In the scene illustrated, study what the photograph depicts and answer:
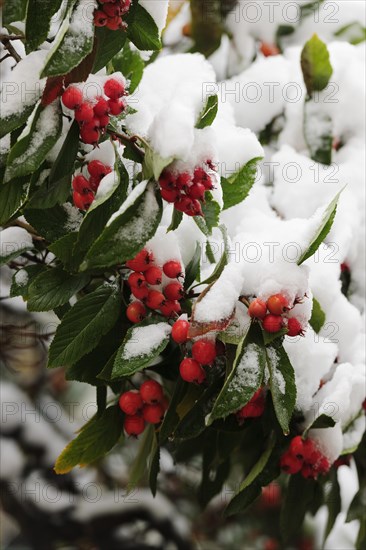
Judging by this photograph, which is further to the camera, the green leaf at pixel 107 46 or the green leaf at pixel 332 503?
the green leaf at pixel 332 503

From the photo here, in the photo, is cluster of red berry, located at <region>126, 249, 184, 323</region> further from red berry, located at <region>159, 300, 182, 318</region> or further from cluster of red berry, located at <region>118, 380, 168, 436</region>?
cluster of red berry, located at <region>118, 380, 168, 436</region>

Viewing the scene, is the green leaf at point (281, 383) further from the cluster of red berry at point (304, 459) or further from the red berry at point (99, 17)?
the red berry at point (99, 17)

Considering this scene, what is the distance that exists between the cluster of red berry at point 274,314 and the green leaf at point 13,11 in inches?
19.2

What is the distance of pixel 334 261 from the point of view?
4.22 feet

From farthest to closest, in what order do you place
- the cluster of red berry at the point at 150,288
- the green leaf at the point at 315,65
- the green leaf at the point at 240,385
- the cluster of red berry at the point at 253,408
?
the green leaf at the point at 315,65 < the cluster of red berry at the point at 253,408 < the cluster of red berry at the point at 150,288 < the green leaf at the point at 240,385

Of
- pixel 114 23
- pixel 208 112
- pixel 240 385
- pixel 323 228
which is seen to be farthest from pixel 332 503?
pixel 114 23

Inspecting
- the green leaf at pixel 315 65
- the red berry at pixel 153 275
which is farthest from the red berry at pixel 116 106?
the green leaf at pixel 315 65

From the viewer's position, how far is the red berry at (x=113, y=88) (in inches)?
37.0

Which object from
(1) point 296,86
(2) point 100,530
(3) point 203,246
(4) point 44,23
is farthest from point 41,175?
(2) point 100,530

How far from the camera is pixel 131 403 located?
3.92 ft

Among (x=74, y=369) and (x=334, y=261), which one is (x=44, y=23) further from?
(x=334, y=261)

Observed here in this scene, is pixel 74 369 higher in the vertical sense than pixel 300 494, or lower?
higher

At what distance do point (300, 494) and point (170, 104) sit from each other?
0.79 m

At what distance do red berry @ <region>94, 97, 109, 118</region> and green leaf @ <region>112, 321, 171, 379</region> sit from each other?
29 cm
